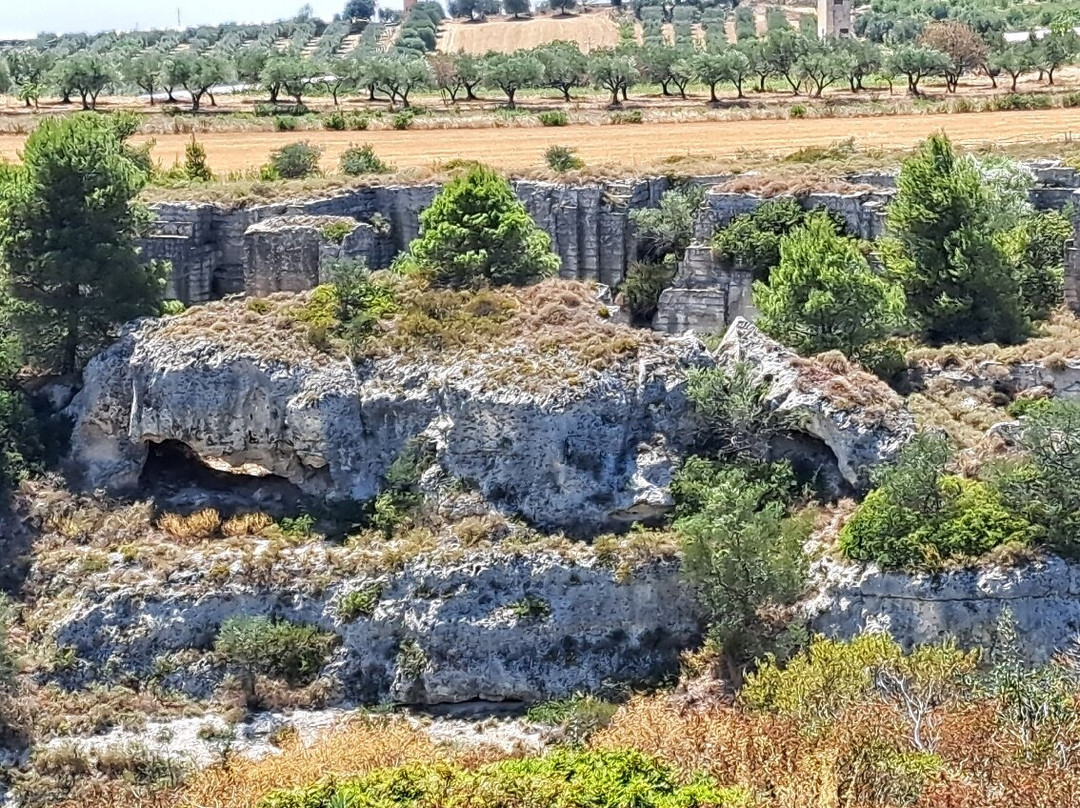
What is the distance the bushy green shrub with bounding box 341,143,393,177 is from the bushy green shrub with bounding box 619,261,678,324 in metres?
11.6

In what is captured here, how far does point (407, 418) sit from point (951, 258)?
58.6ft

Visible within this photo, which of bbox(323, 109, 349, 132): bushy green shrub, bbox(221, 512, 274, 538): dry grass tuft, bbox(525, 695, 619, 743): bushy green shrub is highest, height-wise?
bbox(323, 109, 349, 132): bushy green shrub

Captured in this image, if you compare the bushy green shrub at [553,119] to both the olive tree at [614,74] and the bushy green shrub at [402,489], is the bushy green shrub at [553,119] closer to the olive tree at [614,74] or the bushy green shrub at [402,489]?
the olive tree at [614,74]

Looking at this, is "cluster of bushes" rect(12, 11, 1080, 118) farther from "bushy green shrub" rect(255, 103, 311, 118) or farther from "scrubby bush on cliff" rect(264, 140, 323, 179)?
"scrubby bush on cliff" rect(264, 140, 323, 179)

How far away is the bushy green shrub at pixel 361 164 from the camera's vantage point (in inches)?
2288

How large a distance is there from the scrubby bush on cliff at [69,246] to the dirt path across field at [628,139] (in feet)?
55.6

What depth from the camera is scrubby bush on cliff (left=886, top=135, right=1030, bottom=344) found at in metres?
46.0

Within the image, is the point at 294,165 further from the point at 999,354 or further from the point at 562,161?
the point at 999,354

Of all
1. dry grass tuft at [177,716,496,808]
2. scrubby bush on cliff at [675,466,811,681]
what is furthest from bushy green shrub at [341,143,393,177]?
dry grass tuft at [177,716,496,808]

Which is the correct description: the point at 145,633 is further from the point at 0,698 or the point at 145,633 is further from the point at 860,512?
the point at 860,512

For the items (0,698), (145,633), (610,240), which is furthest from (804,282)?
(0,698)

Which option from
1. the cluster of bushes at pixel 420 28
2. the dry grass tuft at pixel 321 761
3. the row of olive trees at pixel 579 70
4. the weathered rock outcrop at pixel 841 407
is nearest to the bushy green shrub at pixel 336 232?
the weathered rock outcrop at pixel 841 407

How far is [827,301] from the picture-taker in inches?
1677

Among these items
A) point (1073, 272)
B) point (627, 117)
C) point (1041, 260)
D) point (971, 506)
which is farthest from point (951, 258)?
point (627, 117)
